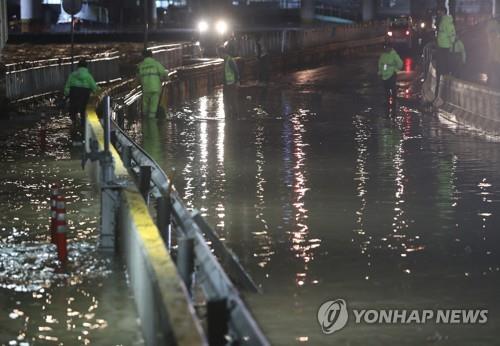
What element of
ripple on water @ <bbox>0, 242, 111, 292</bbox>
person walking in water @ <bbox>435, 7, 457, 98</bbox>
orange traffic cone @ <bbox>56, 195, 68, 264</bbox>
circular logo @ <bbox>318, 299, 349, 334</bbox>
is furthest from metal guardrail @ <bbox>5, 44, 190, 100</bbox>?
circular logo @ <bbox>318, 299, 349, 334</bbox>

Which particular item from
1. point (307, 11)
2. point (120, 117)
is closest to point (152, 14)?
point (307, 11)

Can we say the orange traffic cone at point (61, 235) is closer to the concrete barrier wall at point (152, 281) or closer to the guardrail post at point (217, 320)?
the concrete barrier wall at point (152, 281)

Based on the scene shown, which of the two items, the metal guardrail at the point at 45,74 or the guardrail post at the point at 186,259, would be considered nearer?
the guardrail post at the point at 186,259

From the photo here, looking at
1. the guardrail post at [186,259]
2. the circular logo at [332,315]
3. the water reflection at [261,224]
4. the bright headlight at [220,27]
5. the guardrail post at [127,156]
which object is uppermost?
the guardrail post at [186,259]

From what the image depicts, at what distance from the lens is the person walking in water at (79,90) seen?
25141 millimetres

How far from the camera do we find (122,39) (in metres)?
76.4

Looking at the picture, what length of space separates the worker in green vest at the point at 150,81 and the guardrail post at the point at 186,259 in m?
19.1

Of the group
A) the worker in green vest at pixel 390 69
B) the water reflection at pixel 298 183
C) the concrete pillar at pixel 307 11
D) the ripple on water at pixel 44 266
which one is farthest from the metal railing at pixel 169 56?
the concrete pillar at pixel 307 11

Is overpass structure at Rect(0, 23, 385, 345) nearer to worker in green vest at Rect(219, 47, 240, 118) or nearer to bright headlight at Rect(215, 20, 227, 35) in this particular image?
worker in green vest at Rect(219, 47, 240, 118)

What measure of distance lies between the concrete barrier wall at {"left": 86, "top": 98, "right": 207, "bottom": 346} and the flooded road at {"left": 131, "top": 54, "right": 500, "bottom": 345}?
103 cm

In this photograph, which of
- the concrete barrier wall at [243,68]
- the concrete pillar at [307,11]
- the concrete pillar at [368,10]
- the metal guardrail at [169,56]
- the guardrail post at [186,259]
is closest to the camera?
the guardrail post at [186,259]

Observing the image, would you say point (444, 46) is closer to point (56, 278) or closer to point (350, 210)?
point (350, 210)

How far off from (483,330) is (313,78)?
37441mm

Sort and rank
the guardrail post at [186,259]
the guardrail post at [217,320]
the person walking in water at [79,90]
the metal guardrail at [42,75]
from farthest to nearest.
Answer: the metal guardrail at [42,75]
the person walking in water at [79,90]
the guardrail post at [186,259]
the guardrail post at [217,320]
